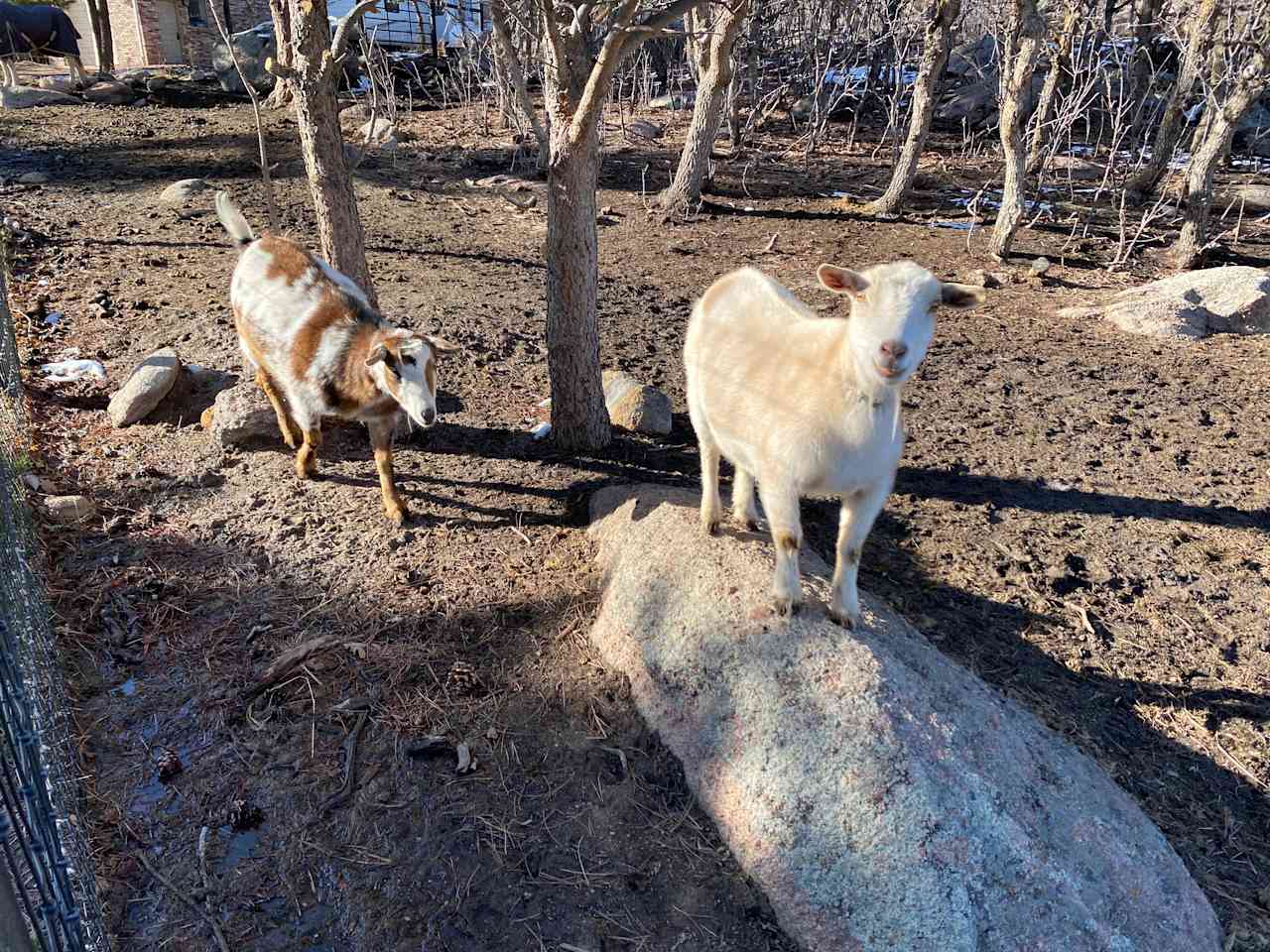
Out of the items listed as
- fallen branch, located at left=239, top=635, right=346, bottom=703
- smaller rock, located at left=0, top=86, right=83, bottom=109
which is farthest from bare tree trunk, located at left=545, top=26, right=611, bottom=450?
smaller rock, located at left=0, top=86, right=83, bottom=109

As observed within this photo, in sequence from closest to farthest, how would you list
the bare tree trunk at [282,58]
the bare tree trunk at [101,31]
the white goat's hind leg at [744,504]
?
1. the white goat's hind leg at [744,504]
2. the bare tree trunk at [282,58]
3. the bare tree trunk at [101,31]

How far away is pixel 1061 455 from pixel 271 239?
537 centimetres

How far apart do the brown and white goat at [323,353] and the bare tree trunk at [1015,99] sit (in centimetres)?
724

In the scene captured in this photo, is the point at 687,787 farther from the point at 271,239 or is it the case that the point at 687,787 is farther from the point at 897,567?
the point at 271,239

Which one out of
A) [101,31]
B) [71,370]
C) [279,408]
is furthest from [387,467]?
[101,31]

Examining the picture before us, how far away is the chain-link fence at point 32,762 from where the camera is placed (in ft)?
6.81

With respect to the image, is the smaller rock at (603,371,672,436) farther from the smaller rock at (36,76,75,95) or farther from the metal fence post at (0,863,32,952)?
the smaller rock at (36,76,75,95)

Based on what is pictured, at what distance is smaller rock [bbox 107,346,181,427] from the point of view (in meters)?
5.56

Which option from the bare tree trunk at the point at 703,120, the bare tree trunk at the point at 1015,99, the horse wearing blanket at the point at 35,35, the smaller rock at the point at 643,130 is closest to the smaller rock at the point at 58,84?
the horse wearing blanket at the point at 35,35

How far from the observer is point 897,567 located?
15.1ft

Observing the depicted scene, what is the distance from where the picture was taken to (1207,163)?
8.94 m

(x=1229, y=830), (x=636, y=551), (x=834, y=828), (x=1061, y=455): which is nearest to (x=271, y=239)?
(x=636, y=551)

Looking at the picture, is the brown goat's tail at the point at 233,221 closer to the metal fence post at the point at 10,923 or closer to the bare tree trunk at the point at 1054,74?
the metal fence post at the point at 10,923

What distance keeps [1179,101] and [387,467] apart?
12.1m
